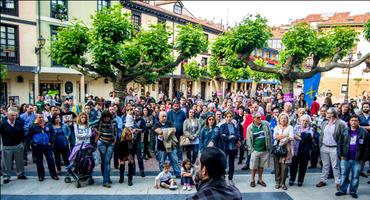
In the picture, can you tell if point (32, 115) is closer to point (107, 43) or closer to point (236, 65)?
point (107, 43)

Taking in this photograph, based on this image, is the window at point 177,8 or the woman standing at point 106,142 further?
the window at point 177,8

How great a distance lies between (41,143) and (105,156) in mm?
1627

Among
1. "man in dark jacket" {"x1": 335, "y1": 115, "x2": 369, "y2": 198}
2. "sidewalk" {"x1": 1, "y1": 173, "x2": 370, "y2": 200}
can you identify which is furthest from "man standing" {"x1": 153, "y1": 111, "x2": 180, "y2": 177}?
"man in dark jacket" {"x1": 335, "y1": 115, "x2": 369, "y2": 198}

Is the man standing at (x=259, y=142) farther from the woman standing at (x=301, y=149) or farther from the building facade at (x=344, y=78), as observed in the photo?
the building facade at (x=344, y=78)

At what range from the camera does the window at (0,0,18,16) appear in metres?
2.04

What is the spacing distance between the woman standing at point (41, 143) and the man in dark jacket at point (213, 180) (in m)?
5.49

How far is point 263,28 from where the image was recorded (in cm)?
1170

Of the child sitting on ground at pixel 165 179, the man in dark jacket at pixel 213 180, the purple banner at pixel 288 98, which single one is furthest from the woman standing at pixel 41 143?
the purple banner at pixel 288 98

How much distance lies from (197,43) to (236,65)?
4.70 m

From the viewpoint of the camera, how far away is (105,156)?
251 inches

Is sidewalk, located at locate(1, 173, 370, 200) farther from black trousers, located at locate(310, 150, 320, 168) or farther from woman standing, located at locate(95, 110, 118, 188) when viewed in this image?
black trousers, located at locate(310, 150, 320, 168)

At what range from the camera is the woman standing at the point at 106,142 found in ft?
20.8

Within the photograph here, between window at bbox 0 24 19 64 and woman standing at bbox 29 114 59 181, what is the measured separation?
3063 mm

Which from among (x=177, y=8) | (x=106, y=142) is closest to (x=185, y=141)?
(x=106, y=142)
